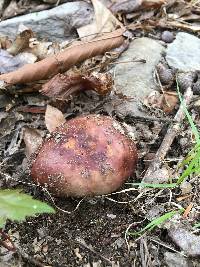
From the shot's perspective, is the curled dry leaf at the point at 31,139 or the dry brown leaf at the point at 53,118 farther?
the dry brown leaf at the point at 53,118

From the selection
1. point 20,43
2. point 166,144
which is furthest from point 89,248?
point 20,43

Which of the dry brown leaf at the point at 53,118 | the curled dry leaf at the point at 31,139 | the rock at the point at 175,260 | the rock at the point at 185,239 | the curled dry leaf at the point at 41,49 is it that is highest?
the curled dry leaf at the point at 41,49

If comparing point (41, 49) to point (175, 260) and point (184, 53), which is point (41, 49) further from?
point (175, 260)

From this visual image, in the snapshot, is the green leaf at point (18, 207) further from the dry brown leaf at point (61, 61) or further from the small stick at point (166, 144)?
the dry brown leaf at point (61, 61)

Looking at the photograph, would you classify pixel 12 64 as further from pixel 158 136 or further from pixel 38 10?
pixel 158 136

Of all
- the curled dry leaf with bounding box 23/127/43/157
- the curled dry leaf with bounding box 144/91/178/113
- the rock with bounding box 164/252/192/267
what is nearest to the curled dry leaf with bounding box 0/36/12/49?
the curled dry leaf with bounding box 23/127/43/157

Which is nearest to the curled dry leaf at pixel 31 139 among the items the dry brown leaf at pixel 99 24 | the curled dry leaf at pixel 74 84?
the curled dry leaf at pixel 74 84

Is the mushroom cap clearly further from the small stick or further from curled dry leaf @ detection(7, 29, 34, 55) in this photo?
curled dry leaf @ detection(7, 29, 34, 55)
